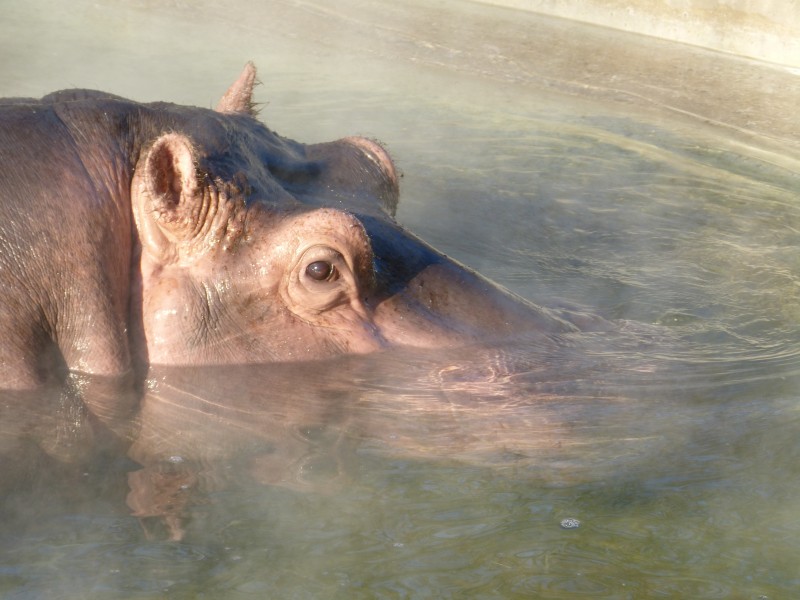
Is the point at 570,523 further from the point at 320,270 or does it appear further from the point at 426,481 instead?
the point at 320,270

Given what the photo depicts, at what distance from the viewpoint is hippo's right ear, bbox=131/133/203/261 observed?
3324 mm

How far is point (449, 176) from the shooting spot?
281 inches

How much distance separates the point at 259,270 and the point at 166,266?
306 mm

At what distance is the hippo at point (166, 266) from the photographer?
10.7 ft

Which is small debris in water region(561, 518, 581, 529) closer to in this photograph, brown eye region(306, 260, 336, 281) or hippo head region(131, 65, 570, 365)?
hippo head region(131, 65, 570, 365)

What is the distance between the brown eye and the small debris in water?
1.09 meters

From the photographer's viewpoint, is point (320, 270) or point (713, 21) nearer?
point (320, 270)

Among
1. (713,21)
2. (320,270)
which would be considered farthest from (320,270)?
(713,21)

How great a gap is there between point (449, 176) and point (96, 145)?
13.0ft

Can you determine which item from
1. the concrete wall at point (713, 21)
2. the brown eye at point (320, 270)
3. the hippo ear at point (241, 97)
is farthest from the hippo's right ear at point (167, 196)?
the concrete wall at point (713, 21)

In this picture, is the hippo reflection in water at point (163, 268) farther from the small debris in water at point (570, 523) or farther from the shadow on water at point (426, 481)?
the small debris in water at point (570, 523)

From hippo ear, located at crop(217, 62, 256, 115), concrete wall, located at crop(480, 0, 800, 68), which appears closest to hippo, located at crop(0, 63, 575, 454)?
hippo ear, located at crop(217, 62, 256, 115)

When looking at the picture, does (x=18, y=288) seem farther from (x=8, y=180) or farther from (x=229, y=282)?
(x=229, y=282)

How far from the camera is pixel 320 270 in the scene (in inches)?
134
